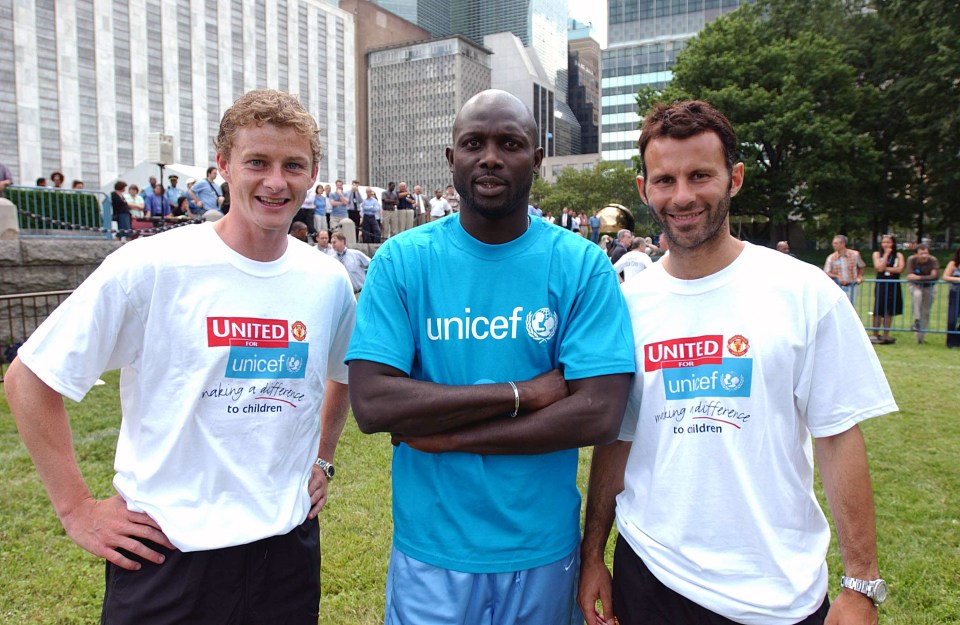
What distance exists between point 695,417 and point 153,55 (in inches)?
2761

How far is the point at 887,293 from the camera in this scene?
14.0m

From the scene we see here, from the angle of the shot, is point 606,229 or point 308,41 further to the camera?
point 308,41

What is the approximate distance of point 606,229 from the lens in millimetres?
30812

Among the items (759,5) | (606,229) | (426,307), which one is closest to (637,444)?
(426,307)

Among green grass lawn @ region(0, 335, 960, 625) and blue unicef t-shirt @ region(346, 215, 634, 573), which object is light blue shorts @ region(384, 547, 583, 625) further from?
green grass lawn @ region(0, 335, 960, 625)

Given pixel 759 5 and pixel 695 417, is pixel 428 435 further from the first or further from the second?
pixel 759 5

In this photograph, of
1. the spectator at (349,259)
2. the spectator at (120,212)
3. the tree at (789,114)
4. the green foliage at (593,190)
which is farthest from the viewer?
the green foliage at (593,190)

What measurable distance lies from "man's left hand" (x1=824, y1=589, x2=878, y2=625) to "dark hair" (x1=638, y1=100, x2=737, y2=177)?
4.57 feet

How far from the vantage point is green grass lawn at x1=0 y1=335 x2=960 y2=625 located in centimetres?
371

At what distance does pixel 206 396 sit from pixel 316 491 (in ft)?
1.93

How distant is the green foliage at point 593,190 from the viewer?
71000 mm

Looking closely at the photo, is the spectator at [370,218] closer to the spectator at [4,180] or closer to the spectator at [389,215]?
the spectator at [389,215]

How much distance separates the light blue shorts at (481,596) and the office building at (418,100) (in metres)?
116

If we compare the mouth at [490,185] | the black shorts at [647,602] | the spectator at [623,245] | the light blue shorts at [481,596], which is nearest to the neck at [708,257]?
the mouth at [490,185]
